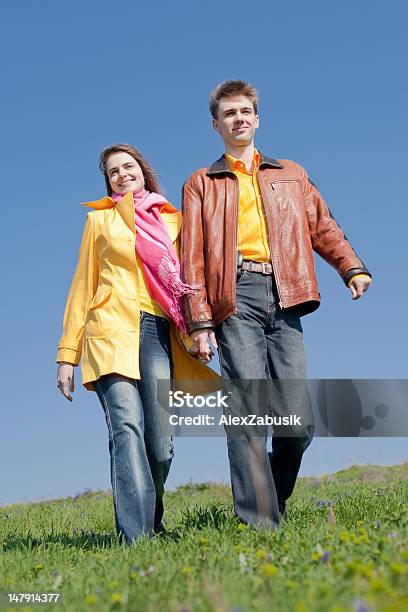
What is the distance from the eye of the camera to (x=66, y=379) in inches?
239

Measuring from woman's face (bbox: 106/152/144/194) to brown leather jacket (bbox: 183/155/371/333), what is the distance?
45 centimetres

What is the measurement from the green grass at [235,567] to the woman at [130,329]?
19.9 inches

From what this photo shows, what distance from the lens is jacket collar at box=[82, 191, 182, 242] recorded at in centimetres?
613

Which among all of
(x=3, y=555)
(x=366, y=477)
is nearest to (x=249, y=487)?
(x=3, y=555)

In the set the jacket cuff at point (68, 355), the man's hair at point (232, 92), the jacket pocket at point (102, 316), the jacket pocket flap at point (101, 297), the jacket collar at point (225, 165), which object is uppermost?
the man's hair at point (232, 92)

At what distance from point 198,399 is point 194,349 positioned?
0.54 meters

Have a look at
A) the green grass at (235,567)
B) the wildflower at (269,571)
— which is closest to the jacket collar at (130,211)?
the green grass at (235,567)

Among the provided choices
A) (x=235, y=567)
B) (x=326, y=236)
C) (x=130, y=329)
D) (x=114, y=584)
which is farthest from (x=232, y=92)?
(x=114, y=584)

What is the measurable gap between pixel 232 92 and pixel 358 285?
1.77 m

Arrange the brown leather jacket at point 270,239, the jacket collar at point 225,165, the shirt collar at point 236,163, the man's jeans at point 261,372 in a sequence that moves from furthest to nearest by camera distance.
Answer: the shirt collar at point 236,163, the jacket collar at point 225,165, the brown leather jacket at point 270,239, the man's jeans at point 261,372

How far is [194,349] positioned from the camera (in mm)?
5750

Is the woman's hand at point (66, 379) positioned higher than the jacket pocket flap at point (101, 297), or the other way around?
the jacket pocket flap at point (101, 297)

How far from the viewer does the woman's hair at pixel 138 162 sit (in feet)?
20.8

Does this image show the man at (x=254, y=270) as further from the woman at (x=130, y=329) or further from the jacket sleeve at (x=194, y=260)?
the woman at (x=130, y=329)
